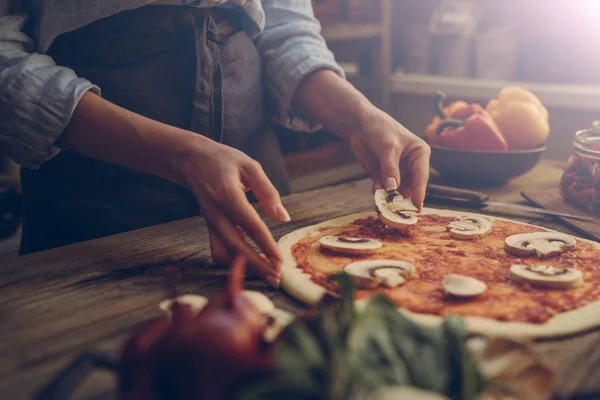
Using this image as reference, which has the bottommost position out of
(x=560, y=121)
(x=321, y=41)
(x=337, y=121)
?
(x=560, y=121)

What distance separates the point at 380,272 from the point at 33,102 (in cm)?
84

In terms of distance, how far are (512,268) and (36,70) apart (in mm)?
1114

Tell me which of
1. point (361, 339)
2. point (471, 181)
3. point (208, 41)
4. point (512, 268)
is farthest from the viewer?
point (471, 181)

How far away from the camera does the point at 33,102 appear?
4.50ft

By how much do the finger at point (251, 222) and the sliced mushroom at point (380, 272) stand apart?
151mm

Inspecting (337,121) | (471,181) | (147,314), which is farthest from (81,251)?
(471,181)

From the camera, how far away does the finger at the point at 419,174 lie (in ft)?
5.49

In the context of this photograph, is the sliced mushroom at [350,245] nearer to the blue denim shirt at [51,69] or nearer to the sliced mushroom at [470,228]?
the sliced mushroom at [470,228]

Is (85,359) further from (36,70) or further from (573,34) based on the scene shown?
(573,34)

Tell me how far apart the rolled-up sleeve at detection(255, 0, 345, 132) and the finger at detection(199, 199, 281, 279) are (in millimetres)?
753

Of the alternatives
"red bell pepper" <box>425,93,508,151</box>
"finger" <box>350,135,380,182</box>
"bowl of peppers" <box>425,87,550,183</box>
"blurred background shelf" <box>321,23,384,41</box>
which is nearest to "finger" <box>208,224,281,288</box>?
"finger" <box>350,135,380,182</box>

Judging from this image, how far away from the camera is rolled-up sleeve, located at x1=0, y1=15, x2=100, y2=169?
4.50 feet

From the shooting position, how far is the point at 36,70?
1396 mm

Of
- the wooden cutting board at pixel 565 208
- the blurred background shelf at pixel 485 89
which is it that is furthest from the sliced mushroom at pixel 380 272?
the blurred background shelf at pixel 485 89
